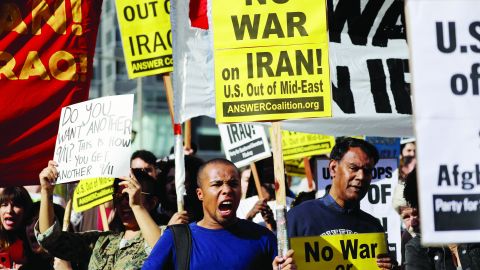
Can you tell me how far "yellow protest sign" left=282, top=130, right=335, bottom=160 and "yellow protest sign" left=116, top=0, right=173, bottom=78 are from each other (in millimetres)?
1905

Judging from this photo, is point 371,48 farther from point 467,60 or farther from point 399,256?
point 467,60

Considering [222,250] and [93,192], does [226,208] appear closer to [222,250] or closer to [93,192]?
[222,250]

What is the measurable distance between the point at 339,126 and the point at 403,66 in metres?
0.69

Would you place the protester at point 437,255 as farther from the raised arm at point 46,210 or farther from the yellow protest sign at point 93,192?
the yellow protest sign at point 93,192

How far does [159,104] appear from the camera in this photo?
5197cm

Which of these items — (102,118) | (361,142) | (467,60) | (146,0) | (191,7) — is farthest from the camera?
(146,0)

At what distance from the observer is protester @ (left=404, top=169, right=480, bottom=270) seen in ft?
20.8

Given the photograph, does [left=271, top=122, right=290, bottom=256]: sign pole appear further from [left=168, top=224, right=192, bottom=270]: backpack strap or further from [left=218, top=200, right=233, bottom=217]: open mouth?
[left=168, top=224, right=192, bottom=270]: backpack strap

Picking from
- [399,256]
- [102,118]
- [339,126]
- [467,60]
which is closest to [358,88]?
[339,126]

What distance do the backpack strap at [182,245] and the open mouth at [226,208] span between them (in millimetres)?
214

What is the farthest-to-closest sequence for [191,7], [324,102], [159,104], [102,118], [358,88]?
[159,104]
[191,7]
[358,88]
[102,118]
[324,102]

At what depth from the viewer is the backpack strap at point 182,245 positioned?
592 cm

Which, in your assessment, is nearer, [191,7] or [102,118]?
[102,118]

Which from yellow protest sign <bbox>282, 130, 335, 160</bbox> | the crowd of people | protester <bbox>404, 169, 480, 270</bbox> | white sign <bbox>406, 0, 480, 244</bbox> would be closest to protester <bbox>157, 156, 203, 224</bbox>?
the crowd of people
